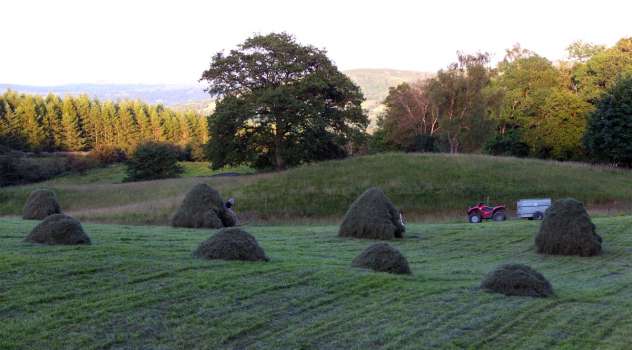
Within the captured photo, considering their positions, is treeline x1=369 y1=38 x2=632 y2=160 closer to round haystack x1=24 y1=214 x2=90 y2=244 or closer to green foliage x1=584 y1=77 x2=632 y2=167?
green foliage x1=584 y1=77 x2=632 y2=167

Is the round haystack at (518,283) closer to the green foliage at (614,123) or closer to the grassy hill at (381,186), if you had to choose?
the grassy hill at (381,186)

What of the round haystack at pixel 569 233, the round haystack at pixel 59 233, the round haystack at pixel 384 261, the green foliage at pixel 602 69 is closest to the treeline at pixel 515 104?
the green foliage at pixel 602 69

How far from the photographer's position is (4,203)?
56531 mm

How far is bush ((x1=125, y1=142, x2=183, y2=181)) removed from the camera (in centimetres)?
7762

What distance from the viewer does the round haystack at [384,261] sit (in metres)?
16.8

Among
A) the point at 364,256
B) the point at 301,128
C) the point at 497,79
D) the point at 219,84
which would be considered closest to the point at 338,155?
the point at 301,128

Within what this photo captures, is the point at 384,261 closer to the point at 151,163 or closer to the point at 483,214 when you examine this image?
the point at 483,214

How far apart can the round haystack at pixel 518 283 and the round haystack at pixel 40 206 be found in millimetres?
23403

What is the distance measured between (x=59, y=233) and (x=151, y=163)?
63022 mm

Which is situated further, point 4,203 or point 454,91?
point 454,91

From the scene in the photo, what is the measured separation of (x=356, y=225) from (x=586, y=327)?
15231mm

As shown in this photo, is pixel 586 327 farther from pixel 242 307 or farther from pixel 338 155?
pixel 338 155

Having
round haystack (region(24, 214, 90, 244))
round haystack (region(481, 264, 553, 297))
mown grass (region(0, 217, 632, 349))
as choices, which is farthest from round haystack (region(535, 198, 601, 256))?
round haystack (region(24, 214, 90, 244))

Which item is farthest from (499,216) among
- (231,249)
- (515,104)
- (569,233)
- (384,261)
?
(515,104)
